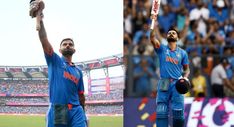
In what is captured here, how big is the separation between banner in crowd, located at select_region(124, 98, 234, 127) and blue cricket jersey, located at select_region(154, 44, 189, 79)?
2.59 metres

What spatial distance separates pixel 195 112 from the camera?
31.1ft

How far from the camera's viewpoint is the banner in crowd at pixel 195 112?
30.6 feet

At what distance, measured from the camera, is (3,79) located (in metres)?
7.99

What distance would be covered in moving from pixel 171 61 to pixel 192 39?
4666mm

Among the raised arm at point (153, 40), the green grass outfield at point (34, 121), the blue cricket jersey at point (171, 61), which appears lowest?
the green grass outfield at point (34, 121)

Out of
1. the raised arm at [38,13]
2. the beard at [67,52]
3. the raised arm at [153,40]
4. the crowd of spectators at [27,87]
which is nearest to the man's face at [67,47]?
the beard at [67,52]

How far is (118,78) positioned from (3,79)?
190 centimetres

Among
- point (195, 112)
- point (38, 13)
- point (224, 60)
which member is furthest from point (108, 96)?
point (38, 13)

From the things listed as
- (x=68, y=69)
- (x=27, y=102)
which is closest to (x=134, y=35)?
(x=27, y=102)

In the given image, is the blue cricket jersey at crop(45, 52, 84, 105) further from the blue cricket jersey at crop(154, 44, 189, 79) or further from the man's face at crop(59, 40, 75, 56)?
the blue cricket jersey at crop(154, 44, 189, 79)

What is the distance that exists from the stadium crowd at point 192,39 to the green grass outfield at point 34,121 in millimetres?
1211

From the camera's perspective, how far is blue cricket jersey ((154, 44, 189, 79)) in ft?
22.0

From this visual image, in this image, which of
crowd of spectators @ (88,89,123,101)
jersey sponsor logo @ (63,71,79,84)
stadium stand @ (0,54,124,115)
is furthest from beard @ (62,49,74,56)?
crowd of spectators @ (88,89,123,101)

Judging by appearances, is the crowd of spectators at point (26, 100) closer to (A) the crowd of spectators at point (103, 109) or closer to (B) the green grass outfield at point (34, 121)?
(B) the green grass outfield at point (34, 121)
